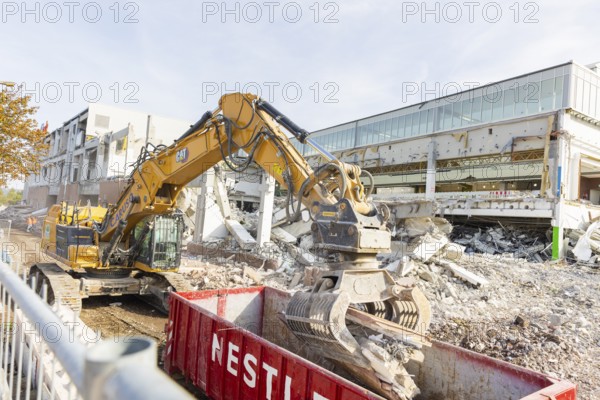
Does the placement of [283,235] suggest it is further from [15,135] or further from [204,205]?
[15,135]

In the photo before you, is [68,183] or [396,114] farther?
[68,183]

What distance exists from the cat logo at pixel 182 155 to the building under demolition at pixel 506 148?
1060 centimetres

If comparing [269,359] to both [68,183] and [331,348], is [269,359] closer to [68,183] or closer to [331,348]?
[331,348]

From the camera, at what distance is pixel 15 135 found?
1214cm

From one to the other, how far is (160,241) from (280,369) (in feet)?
16.8

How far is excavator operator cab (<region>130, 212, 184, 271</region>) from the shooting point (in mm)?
7867

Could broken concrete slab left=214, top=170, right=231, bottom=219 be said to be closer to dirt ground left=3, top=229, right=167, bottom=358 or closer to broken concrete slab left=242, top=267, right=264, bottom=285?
broken concrete slab left=242, top=267, right=264, bottom=285

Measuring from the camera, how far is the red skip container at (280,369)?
3242 millimetres

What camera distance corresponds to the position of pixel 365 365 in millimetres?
3734

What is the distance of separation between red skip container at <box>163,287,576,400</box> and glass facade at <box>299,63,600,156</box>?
20994 millimetres

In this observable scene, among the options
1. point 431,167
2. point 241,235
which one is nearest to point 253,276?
point 241,235

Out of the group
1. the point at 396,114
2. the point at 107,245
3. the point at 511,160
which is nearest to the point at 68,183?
the point at 396,114

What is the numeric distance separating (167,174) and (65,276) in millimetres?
2846

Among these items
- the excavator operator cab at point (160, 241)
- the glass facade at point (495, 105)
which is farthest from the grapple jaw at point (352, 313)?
the glass facade at point (495, 105)
